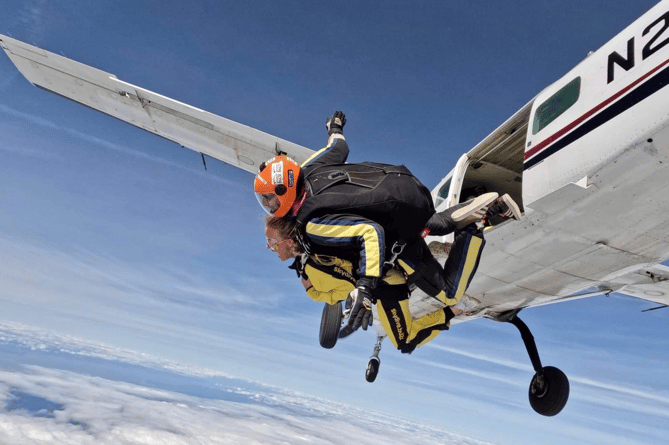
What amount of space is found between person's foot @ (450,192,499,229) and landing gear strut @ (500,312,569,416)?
378 centimetres

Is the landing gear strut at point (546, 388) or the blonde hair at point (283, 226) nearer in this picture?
the blonde hair at point (283, 226)

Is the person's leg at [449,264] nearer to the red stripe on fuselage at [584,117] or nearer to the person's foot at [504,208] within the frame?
the person's foot at [504,208]

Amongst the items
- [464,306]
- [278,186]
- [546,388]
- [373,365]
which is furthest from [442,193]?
[278,186]

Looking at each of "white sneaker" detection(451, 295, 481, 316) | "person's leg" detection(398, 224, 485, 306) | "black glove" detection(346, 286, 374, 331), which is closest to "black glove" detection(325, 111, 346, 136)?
"person's leg" detection(398, 224, 485, 306)

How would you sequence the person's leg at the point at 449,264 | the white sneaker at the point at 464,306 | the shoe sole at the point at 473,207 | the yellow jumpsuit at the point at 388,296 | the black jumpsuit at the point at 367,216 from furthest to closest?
the white sneaker at the point at 464,306
the person's leg at the point at 449,264
the yellow jumpsuit at the point at 388,296
the shoe sole at the point at 473,207
the black jumpsuit at the point at 367,216

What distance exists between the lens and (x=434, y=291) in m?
4.46

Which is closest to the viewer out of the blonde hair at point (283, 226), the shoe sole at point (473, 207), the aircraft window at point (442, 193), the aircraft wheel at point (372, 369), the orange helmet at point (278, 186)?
the orange helmet at point (278, 186)

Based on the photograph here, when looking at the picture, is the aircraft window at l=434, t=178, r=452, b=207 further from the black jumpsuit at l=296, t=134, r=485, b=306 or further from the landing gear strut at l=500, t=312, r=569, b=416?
the black jumpsuit at l=296, t=134, r=485, b=306

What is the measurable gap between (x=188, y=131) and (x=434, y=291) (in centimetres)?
702

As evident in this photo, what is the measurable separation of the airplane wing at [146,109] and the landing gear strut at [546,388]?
18.3 feet

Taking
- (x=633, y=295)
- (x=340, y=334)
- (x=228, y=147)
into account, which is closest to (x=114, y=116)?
(x=228, y=147)

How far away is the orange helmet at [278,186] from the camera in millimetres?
3391

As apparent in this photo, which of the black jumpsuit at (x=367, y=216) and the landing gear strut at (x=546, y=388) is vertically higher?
the black jumpsuit at (x=367, y=216)

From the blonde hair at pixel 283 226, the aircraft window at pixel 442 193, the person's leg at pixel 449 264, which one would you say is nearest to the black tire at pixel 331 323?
the person's leg at pixel 449 264
